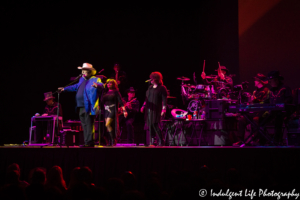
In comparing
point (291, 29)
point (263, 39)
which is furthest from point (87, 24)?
point (291, 29)

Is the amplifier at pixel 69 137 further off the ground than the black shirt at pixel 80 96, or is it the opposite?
the black shirt at pixel 80 96

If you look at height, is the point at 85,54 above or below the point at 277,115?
above

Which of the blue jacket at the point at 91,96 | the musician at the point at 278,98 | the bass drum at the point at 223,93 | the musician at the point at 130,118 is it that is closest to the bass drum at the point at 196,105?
the bass drum at the point at 223,93

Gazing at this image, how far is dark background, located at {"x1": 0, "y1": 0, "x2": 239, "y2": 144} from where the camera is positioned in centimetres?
1134

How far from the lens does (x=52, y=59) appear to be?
39.2 ft

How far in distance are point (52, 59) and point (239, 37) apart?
7.21 meters

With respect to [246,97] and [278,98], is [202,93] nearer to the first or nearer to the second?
[246,97]

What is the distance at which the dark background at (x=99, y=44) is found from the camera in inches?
447

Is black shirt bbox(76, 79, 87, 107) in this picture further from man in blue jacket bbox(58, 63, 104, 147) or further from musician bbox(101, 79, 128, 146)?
musician bbox(101, 79, 128, 146)
